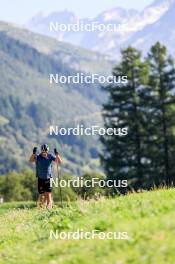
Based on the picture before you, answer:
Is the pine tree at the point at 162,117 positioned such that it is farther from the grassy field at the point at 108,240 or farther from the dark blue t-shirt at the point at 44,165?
the grassy field at the point at 108,240

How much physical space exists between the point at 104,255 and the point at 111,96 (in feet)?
191

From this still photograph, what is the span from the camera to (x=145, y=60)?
67.1m

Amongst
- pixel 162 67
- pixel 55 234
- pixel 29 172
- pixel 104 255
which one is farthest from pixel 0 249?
pixel 29 172

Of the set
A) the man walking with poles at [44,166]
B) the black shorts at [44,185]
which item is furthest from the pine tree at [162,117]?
the man walking with poles at [44,166]

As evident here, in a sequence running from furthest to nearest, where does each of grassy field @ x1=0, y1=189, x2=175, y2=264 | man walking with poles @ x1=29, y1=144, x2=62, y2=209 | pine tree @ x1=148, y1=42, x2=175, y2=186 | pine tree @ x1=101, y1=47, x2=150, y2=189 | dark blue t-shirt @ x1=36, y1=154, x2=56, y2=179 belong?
pine tree @ x1=148, y1=42, x2=175, y2=186 < pine tree @ x1=101, y1=47, x2=150, y2=189 < dark blue t-shirt @ x1=36, y1=154, x2=56, y2=179 < man walking with poles @ x1=29, y1=144, x2=62, y2=209 < grassy field @ x1=0, y1=189, x2=175, y2=264

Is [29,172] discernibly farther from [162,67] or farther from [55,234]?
[55,234]
